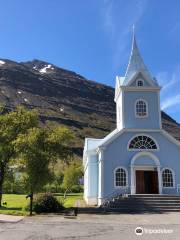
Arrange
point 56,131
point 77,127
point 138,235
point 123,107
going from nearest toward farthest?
1. point 138,235
2. point 56,131
3. point 123,107
4. point 77,127

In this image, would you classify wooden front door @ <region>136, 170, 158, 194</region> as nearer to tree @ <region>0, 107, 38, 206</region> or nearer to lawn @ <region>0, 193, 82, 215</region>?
lawn @ <region>0, 193, 82, 215</region>

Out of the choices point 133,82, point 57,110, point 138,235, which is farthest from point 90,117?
point 138,235

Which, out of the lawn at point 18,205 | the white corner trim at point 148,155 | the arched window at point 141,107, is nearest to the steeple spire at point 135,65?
the arched window at point 141,107

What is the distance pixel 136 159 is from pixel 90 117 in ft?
543

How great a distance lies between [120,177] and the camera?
1302 inches

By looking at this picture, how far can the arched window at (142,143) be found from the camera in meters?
33.9

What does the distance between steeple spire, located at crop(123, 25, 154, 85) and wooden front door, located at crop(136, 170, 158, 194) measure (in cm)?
892

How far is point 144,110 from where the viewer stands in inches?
1407

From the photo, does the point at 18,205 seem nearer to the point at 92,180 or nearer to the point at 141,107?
the point at 92,180

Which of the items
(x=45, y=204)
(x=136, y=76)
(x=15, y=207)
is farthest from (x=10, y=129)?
(x=136, y=76)

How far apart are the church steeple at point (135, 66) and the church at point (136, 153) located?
123mm

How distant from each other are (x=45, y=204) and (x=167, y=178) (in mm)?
12709

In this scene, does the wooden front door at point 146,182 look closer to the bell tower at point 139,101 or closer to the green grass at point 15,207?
the bell tower at point 139,101

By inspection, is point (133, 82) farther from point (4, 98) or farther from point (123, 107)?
point (4, 98)
